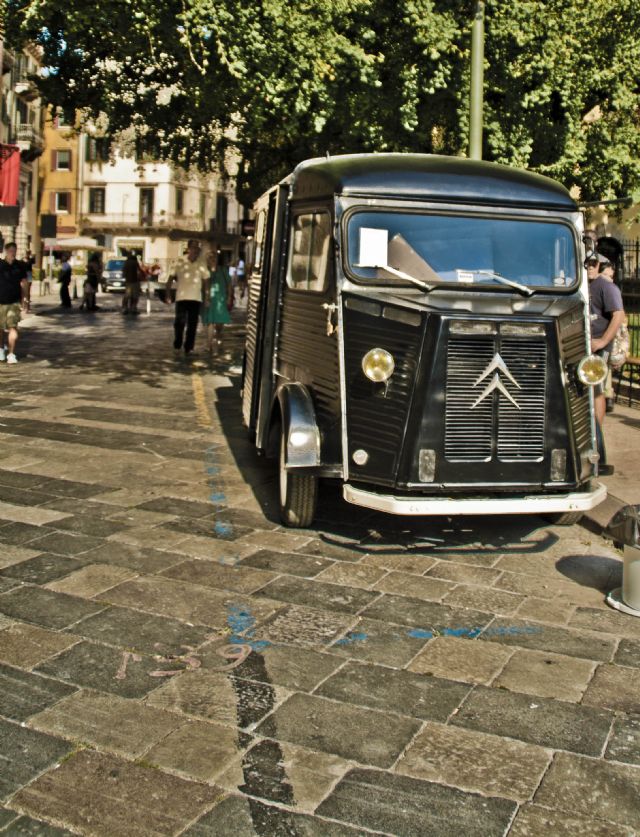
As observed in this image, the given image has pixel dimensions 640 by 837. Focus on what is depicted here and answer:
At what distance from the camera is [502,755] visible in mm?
3768

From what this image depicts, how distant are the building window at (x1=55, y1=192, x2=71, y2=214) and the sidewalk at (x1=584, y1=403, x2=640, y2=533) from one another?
6397 centimetres

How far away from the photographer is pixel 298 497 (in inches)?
265

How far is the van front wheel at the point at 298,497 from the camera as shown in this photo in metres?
6.71

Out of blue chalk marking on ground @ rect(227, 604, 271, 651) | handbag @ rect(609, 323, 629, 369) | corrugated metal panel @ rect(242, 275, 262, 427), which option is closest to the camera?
blue chalk marking on ground @ rect(227, 604, 271, 651)

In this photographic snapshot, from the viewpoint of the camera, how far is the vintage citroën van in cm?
597

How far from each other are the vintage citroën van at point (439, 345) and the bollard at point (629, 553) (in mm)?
822

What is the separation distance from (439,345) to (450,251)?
867 mm

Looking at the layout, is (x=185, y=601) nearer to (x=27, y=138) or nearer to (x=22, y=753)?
(x=22, y=753)

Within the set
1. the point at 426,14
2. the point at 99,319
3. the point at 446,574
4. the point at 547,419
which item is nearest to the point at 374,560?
the point at 446,574

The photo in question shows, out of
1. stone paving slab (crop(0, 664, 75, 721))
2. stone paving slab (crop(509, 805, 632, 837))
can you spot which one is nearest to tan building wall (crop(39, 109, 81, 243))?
stone paving slab (crop(0, 664, 75, 721))

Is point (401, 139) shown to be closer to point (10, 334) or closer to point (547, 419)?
point (10, 334)

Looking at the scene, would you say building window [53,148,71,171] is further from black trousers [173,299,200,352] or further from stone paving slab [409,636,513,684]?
stone paving slab [409,636,513,684]

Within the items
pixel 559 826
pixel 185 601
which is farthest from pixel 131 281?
pixel 559 826

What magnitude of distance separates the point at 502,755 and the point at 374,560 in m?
2.53
